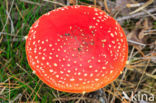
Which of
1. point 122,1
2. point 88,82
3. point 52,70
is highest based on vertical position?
point 122,1

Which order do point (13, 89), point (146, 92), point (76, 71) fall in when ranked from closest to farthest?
point (76, 71)
point (13, 89)
point (146, 92)

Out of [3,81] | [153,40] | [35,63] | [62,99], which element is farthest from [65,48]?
[153,40]

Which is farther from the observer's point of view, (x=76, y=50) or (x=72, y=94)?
(x=72, y=94)

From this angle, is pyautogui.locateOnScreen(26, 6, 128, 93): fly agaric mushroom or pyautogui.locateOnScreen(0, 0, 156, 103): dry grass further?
pyautogui.locateOnScreen(0, 0, 156, 103): dry grass

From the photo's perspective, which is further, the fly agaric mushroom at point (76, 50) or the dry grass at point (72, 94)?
the dry grass at point (72, 94)

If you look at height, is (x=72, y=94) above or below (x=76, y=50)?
below

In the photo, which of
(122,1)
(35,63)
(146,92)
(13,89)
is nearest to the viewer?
(35,63)

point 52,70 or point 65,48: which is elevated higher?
point 65,48

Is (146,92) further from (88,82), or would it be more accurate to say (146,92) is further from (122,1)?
(122,1)
